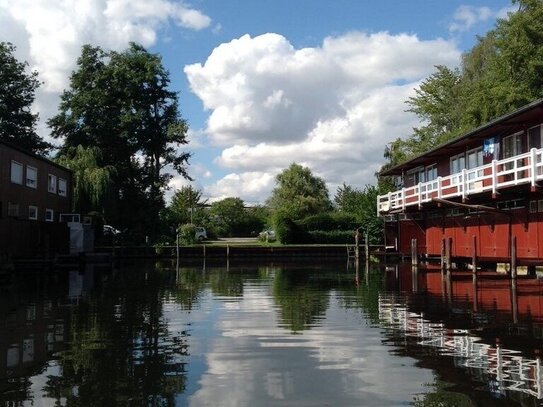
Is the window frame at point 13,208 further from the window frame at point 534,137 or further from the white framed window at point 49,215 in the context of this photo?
the window frame at point 534,137

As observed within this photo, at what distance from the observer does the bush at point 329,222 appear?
6806 cm

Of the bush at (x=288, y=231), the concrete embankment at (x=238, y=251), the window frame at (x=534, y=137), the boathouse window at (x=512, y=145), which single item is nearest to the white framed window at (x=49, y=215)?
the concrete embankment at (x=238, y=251)

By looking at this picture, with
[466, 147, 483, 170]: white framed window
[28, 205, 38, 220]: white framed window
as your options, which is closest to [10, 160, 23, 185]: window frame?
[28, 205, 38, 220]: white framed window

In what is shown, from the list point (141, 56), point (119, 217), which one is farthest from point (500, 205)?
point (141, 56)

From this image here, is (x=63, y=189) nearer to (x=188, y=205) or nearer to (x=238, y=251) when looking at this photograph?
(x=238, y=251)

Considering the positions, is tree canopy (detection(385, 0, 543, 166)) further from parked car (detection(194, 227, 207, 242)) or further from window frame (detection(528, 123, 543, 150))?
parked car (detection(194, 227, 207, 242))

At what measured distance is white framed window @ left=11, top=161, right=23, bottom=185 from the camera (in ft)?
127

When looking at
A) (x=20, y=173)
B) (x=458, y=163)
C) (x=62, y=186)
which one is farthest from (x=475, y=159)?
(x=62, y=186)

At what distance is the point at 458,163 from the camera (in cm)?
3703

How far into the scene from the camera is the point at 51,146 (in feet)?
213

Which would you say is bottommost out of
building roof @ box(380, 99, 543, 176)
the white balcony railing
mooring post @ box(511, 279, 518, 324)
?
mooring post @ box(511, 279, 518, 324)

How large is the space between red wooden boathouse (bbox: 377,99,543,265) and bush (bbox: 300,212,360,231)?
23907mm

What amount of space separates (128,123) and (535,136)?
42.6 metres

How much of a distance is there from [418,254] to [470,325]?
2963 cm
